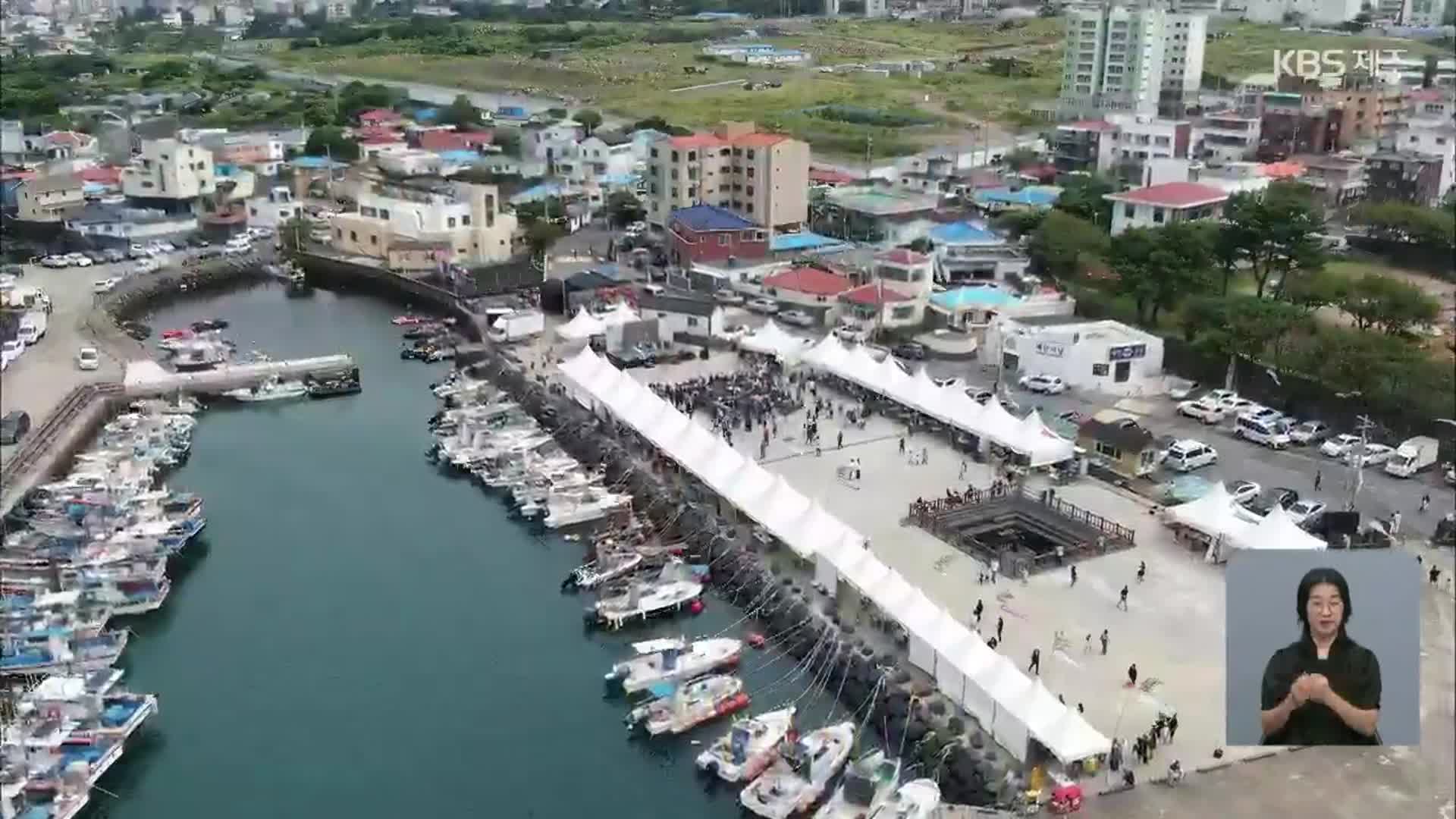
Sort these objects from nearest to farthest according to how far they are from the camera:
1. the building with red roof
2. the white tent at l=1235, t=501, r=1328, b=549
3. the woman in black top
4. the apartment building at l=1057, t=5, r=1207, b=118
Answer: the woman in black top < the white tent at l=1235, t=501, r=1328, b=549 < the building with red roof < the apartment building at l=1057, t=5, r=1207, b=118

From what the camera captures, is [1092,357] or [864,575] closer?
[864,575]

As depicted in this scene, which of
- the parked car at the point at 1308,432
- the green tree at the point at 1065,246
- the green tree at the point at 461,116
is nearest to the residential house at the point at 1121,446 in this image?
the parked car at the point at 1308,432

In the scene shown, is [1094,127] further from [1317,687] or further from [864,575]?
[1317,687]

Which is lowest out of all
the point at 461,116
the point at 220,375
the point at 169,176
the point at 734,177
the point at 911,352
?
the point at 220,375

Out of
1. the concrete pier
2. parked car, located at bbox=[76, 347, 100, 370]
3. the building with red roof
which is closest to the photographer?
the concrete pier

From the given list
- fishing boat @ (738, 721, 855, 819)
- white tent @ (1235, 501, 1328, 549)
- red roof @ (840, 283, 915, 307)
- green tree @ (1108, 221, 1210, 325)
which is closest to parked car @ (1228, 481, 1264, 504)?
white tent @ (1235, 501, 1328, 549)

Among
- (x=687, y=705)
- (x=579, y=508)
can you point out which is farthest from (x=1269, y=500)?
(x=579, y=508)

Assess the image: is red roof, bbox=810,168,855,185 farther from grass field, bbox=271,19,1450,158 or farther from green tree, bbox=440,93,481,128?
green tree, bbox=440,93,481,128

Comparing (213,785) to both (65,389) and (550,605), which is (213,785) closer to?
(550,605)
